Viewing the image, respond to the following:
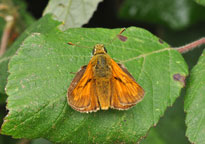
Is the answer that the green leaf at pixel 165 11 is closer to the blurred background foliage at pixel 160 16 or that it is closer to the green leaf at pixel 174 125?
the blurred background foliage at pixel 160 16

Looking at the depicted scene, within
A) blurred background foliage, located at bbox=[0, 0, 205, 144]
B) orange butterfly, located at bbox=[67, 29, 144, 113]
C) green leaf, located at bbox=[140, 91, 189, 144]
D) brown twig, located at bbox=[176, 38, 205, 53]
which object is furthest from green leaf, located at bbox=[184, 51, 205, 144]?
blurred background foliage, located at bbox=[0, 0, 205, 144]

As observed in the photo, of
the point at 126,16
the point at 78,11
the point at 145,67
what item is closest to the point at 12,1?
the point at 78,11

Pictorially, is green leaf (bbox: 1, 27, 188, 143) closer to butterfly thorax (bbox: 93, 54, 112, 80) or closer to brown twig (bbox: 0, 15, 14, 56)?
butterfly thorax (bbox: 93, 54, 112, 80)

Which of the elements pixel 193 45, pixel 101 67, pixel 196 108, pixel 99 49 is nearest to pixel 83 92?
pixel 101 67

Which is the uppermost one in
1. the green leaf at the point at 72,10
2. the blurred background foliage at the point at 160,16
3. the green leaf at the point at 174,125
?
the green leaf at the point at 72,10

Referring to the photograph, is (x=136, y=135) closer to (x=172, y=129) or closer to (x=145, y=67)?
(x=145, y=67)

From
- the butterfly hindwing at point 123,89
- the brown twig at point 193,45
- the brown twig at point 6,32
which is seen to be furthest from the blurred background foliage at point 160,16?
the butterfly hindwing at point 123,89

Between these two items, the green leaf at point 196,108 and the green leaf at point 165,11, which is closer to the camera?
the green leaf at point 196,108

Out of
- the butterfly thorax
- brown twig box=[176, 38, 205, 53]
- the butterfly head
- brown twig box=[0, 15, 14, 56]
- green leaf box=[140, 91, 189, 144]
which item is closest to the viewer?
the butterfly thorax
